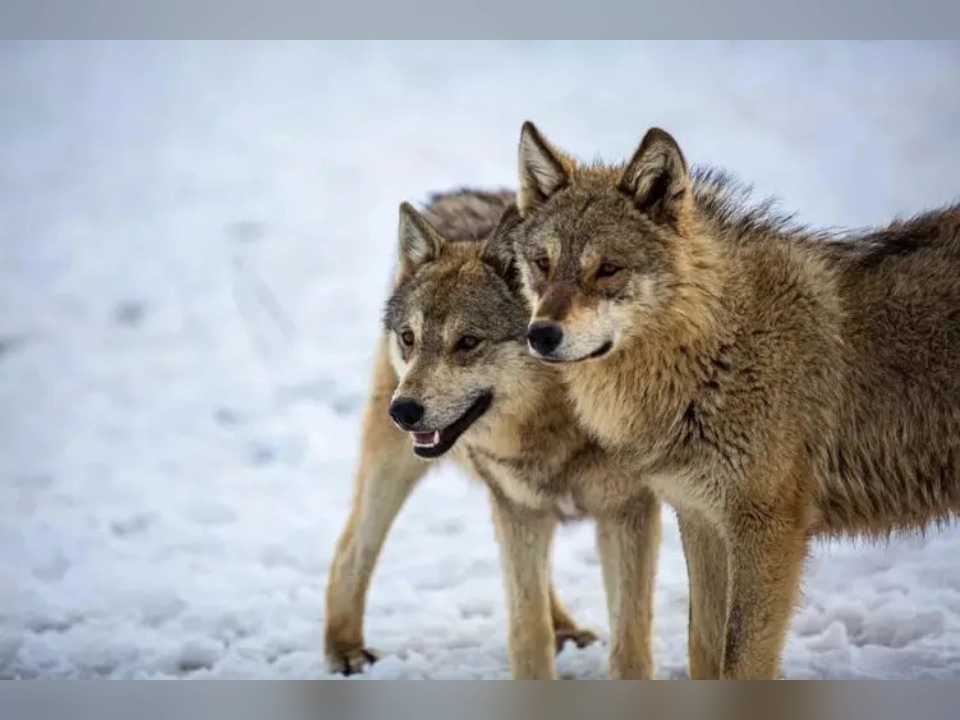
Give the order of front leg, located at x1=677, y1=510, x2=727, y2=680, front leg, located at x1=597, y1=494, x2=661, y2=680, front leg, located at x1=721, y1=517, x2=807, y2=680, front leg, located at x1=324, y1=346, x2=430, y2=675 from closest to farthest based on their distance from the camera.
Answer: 1. front leg, located at x1=721, y1=517, x2=807, y2=680
2. front leg, located at x1=677, y1=510, x2=727, y2=680
3. front leg, located at x1=597, y1=494, x2=661, y2=680
4. front leg, located at x1=324, y1=346, x2=430, y2=675

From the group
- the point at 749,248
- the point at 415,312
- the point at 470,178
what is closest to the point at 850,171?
the point at 749,248

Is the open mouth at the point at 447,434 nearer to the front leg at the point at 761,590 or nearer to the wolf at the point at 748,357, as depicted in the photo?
the wolf at the point at 748,357

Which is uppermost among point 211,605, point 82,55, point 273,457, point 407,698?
point 82,55

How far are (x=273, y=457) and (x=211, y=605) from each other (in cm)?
56

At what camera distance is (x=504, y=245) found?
404cm

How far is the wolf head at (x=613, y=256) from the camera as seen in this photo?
3643 millimetres

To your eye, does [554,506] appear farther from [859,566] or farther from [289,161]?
[289,161]

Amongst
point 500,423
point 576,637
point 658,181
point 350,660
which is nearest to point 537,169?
point 658,181

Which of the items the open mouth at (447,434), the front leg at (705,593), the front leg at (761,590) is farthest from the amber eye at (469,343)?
the front leg at (761,590)

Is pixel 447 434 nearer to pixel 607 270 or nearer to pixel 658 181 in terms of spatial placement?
pixel 607 270

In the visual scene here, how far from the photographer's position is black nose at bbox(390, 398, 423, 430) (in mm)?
3900

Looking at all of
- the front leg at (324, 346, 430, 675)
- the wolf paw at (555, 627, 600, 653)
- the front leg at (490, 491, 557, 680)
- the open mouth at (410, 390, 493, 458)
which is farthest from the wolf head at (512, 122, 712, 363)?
the wolf paw at (555, 627, 600, 653)

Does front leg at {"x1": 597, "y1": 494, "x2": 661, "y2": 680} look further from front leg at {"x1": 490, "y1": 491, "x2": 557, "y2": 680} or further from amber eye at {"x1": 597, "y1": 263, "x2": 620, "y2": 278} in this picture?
amber eye at {"x1": 597, "y1": 263, "x2": 620, "y2": 278}

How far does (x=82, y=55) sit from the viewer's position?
493 cm
